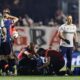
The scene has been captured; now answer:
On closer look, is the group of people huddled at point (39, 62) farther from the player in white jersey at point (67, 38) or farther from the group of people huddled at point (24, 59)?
the player in white jersey at point (67, 38)

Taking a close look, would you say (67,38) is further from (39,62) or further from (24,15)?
(24,15)

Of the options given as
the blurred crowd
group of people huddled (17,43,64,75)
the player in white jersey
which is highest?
the blurred crowd

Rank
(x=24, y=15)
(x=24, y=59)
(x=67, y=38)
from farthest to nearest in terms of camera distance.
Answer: (x=24, y=15)
(x=67, y=38)
(x=24, y=59)

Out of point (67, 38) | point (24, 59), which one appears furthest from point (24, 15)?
point (24, 59)

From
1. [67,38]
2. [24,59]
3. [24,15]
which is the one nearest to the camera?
[24,59]

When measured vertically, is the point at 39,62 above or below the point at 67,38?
below

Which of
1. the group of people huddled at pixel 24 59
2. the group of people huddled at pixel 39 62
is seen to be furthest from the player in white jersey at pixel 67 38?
the group of people huddled at pixel 39 62

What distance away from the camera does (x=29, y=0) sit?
81.5 feet

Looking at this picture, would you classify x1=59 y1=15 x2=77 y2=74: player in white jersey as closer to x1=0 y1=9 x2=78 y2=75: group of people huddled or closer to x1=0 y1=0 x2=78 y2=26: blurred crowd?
x1=0 y1=9 x2=78 y2=75: group of people huddled

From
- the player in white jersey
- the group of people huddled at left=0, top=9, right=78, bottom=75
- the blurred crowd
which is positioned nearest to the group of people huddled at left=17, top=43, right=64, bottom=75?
the group of people huddled at left=0, top=9, right=78, bottom=75

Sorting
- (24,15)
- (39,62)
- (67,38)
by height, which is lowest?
(39,62)

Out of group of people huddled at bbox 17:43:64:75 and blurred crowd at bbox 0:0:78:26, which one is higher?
blurred crowd at bbox 0:0:78:26

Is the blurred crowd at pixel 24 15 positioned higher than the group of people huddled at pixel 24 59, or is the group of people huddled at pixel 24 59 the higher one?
the blurred crowd at pixel 24 15

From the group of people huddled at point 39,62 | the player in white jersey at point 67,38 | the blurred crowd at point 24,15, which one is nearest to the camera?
the group of people huddled at point 39,62
